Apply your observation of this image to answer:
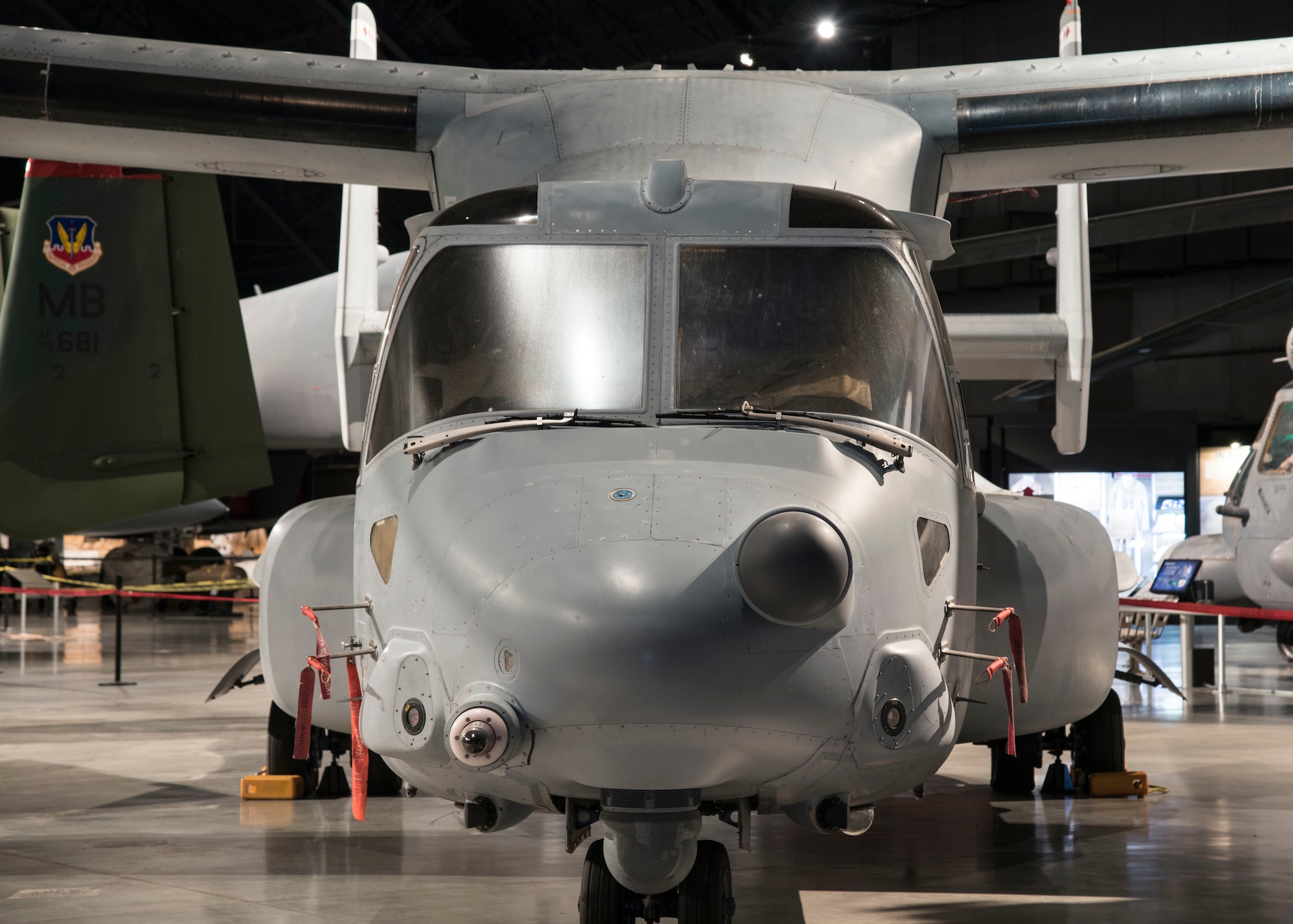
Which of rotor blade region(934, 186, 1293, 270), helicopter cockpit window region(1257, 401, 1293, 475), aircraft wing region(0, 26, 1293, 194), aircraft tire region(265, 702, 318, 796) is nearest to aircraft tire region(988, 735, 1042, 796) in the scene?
aircraft wing region(0, 26, 1293, 194)

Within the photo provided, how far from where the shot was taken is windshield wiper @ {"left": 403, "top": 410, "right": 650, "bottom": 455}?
3.66 metres

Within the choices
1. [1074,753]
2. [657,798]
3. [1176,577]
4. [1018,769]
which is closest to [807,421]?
[657,798]

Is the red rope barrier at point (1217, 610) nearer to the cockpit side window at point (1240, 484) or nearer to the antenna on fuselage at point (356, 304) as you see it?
the cockpit side window at point (1240, 484)

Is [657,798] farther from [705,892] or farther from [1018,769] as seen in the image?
[1018,769]

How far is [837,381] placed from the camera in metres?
3.86

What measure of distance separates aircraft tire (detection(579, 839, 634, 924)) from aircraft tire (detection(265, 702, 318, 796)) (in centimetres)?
418

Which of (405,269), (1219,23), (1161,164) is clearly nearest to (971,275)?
(1219,23)

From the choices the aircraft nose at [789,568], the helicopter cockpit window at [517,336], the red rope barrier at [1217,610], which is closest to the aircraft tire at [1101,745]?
the red rope barrier at [1217,610]

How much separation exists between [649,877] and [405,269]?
211 cm

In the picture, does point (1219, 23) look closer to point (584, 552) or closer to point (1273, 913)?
point (1273, 913)

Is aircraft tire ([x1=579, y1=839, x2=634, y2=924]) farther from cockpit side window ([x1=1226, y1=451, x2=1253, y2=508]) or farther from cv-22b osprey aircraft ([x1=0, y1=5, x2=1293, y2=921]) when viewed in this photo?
cockpit side window ([x1=1226, y1=451, x2=1253, y2=508])

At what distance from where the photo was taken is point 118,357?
10.6m

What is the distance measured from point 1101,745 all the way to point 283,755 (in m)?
4.76

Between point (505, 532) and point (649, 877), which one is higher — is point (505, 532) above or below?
above
